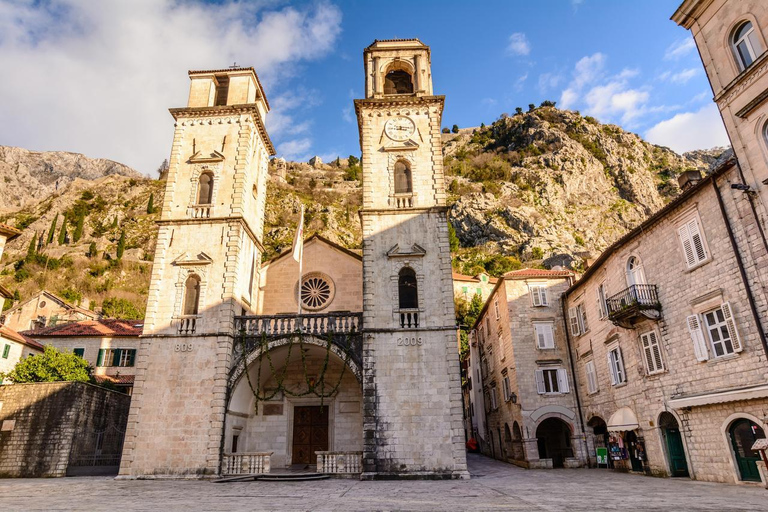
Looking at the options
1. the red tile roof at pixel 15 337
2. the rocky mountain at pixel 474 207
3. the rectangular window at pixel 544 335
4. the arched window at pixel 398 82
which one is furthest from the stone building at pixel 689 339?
the rocky mountain at pixel 474 207

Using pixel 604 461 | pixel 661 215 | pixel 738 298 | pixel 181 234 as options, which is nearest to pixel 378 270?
pixel 181 234

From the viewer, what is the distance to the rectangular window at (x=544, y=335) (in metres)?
25.6

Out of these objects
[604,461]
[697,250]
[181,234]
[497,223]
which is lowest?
[604,461]

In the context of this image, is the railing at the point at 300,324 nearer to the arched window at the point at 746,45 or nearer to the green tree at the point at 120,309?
the arched window at the point at 746,45

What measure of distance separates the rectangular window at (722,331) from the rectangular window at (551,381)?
11066 mm

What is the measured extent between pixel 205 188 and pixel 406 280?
10.7 m

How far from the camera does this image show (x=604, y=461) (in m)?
22.3

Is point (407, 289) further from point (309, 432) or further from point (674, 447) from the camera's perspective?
point (674, 447)

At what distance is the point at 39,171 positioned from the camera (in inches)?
5039

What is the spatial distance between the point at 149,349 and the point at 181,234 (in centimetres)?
528

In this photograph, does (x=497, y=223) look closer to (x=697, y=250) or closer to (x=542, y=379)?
(x=542, y=379)

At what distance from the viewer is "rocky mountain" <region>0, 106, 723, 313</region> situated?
249ft

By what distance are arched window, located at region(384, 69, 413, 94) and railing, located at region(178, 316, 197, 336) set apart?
1505cm

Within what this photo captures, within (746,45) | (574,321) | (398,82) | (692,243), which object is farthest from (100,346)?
(746,45)
